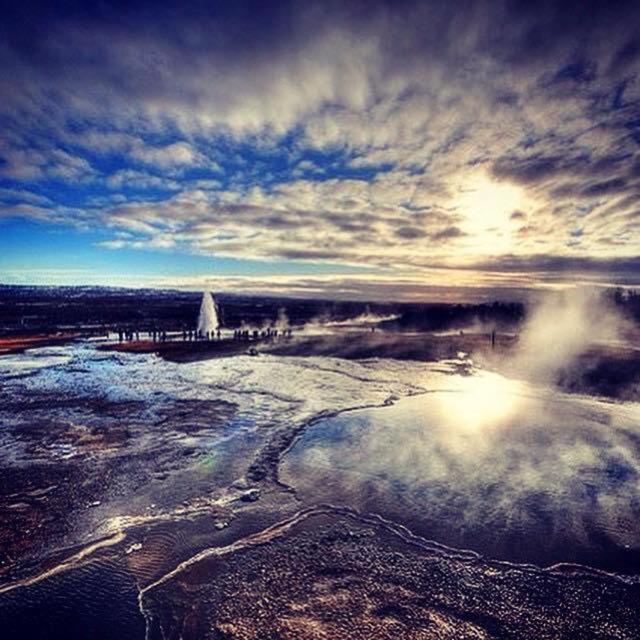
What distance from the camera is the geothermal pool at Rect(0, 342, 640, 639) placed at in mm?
5574

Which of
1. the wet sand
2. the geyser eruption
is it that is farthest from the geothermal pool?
the geyser eruption

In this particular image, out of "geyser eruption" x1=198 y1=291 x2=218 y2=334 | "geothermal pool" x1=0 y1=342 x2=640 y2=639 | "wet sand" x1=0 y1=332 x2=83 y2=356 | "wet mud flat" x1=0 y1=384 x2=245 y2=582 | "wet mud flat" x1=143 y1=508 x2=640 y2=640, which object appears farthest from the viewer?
"geyser eruption" x1=198 y1=291 x2=218 y2=334

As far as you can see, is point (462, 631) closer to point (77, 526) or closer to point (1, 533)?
point (77, 526)

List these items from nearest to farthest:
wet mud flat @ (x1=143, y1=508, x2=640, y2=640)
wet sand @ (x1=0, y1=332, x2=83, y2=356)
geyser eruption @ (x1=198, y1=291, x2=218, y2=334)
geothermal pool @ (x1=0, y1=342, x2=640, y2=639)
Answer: wet mud flat @ (x1=143, y1=508, x2=640, y2=640), geothermal pool @ (x1=0, y1=342, x2=640, y2=639), wet sand @ (x1=0, y1=332, x2=83, y2=356), geyser eruption @ (x1=198, y1=291, x2=218, y2=334)

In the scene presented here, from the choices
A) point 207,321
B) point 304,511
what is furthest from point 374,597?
point 207,321

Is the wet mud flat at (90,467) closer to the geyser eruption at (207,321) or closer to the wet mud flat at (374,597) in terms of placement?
the wet mud flat at (374,597)

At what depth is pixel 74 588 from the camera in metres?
5.75

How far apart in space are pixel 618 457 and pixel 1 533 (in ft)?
44.6

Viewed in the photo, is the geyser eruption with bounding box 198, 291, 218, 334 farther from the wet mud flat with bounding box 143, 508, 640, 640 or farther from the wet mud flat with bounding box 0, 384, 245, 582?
the wet mud flat with bounding box 143, 508, 640, 640

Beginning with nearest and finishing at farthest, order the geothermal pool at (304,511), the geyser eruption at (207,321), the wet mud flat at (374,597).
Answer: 1. the wet mud flat at (374,597)
2. the geothermal pool at (304,511)
3. the geyser eruption at (207,321)

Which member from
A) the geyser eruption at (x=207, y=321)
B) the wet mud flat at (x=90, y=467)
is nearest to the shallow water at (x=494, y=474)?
the wet mud flat at (x=90, y=467)

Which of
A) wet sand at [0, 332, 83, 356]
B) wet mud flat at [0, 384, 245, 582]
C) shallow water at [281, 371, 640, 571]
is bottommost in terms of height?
shallow water at [281, 371, 640, 571]

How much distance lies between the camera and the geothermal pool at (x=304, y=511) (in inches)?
219

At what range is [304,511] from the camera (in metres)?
7.89
